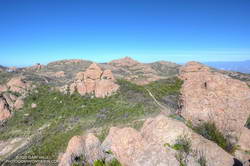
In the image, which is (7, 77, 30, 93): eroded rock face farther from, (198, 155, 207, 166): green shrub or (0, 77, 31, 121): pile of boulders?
(198, 155, 207, 166): green shrub

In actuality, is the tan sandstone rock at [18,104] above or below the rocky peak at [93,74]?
below

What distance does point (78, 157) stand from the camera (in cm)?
2333

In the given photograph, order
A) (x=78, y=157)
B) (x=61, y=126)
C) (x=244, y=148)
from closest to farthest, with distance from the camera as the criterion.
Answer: (x=244, y=148) < (x=78, y=157) < (x=61, y=126)

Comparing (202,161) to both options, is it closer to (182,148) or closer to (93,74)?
(182,148)

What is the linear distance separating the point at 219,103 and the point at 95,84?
55724 millimetres

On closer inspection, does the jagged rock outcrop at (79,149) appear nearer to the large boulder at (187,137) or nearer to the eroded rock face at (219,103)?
the large boulder at (187,137)

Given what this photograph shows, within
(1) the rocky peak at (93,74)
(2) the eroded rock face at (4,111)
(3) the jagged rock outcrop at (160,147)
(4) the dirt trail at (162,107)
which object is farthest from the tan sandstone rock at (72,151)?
(2) the eroded rock face at (4,111)

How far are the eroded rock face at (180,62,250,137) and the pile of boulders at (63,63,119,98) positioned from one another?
4706 cm

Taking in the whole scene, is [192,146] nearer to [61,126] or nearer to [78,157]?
[78,157]

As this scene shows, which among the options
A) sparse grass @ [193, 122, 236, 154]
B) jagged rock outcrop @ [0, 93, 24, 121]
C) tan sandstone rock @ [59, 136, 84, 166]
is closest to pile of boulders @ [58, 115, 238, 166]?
sparse grass @ [193, 122, 236, 154]

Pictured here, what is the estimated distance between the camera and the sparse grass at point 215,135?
50.6ft

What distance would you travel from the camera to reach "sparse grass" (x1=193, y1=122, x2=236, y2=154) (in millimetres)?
15430

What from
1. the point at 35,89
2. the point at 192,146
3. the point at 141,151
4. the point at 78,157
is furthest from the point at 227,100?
the point at 35,89

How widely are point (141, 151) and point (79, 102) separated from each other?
53102 mm
